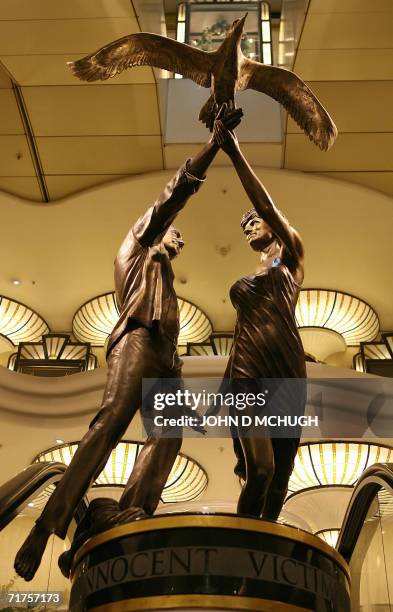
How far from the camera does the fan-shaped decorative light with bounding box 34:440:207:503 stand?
7441 millimetres

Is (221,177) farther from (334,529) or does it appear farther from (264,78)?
(264,78)

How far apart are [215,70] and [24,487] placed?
1.81 metres

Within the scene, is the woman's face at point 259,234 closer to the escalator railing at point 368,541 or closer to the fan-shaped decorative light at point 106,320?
the escalator railing at point 368,541

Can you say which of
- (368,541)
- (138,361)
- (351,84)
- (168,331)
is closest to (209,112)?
(168,331)

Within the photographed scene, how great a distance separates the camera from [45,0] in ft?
22.4

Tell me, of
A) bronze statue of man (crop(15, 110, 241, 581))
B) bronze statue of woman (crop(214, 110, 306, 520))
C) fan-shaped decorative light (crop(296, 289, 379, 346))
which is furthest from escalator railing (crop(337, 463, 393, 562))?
fan-shaped decorative light (crop(296, 289, 379, 346))

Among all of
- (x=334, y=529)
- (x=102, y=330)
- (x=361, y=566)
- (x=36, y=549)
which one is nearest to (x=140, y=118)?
(x=102, y=330)

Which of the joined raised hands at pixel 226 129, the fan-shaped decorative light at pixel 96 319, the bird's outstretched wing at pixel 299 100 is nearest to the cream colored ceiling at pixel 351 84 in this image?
the fan-shaped decorative light at pixel 96 319

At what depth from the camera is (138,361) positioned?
250 cm

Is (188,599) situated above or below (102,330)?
below

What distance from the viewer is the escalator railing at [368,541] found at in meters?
3.02

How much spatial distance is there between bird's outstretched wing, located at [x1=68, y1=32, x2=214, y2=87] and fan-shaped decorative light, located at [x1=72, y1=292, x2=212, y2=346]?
707 centimetres

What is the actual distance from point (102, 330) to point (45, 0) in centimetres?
499

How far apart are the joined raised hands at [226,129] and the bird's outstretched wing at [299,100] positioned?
0.27 meters
